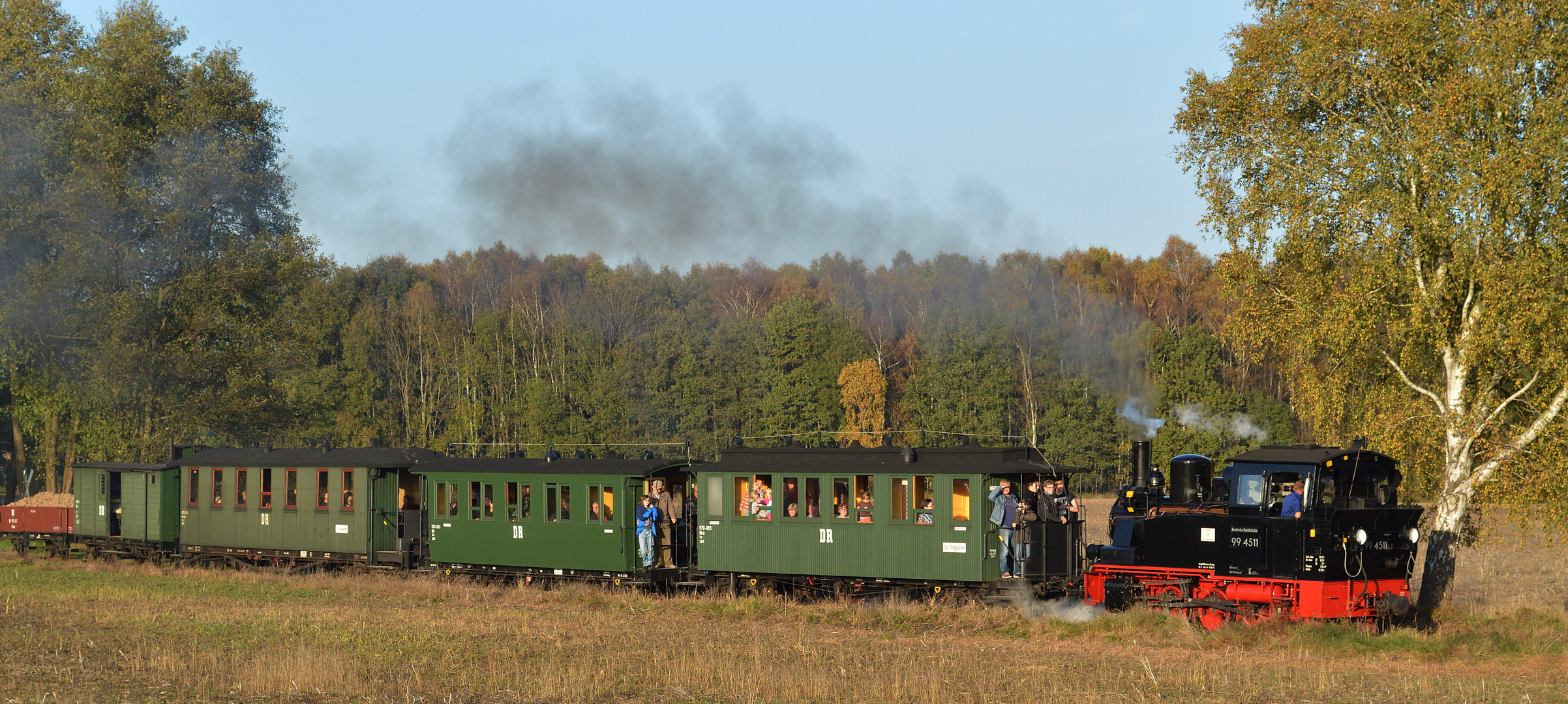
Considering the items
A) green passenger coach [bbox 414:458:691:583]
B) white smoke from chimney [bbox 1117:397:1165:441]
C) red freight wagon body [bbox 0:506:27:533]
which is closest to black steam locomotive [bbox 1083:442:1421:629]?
green passenger coach [bbox 414:458:691:583]

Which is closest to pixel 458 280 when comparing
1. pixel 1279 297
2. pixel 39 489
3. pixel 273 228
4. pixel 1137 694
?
pixel 39 489

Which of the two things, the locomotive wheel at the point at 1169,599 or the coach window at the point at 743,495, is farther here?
the coach window at the point at 743,495

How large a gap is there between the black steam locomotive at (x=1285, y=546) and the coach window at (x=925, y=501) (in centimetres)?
295

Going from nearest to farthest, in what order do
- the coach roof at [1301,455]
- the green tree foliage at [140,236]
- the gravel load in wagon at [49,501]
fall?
1. the coach roof at [1301,455]
2. the green tree foliage at [140,236]
3. the gravel load in wagon at [49,501]

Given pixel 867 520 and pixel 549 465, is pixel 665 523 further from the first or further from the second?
pixel 867 520

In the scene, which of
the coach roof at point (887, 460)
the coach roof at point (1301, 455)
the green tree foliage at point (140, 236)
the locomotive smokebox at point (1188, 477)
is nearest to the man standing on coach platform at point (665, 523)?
the coach roof at point (887, 460)

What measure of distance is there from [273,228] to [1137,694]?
3651 centimetres

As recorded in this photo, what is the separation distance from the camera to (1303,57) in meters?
20.5

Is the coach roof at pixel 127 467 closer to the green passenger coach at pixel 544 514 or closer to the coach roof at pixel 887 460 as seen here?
the green passenger coach at pixel 544 514

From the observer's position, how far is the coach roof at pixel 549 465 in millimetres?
24141

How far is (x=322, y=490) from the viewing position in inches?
1112

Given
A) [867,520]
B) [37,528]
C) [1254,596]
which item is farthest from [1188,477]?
[37,528]

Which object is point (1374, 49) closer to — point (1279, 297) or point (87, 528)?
point (1279, 297)

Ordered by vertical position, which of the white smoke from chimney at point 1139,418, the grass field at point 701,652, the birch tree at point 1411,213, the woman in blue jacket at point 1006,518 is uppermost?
the birch tree at point 1411,213
